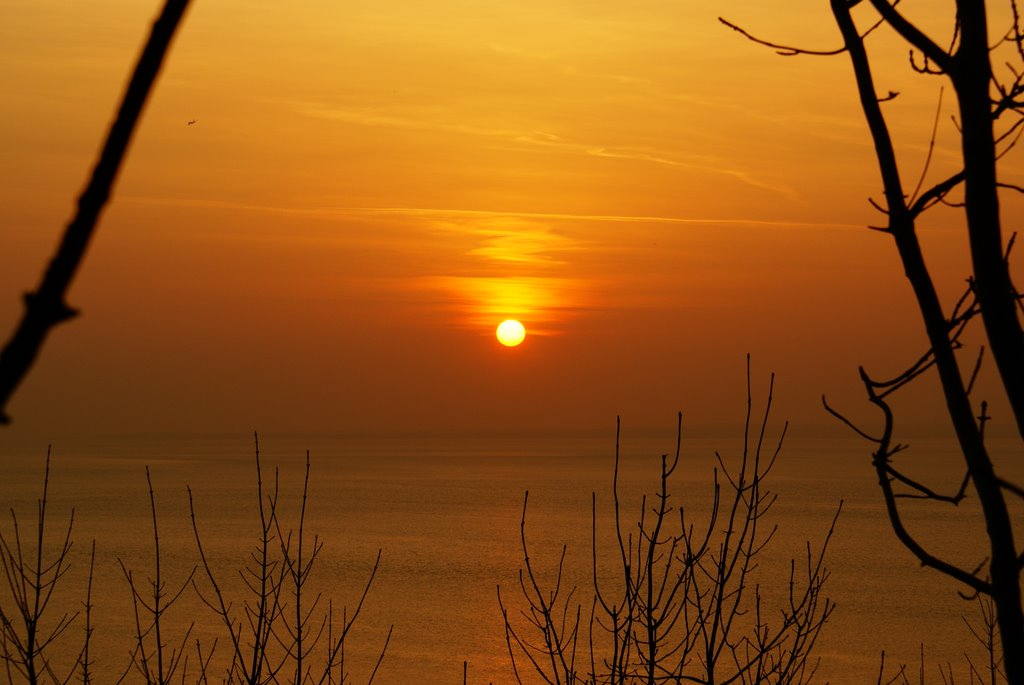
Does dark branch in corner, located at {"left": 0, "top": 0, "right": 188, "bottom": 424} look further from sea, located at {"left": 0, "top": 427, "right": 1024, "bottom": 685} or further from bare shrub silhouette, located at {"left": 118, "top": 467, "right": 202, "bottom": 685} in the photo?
sea, located at {"left": 0, "top": 427, "right": 1024, "bottom": 685}

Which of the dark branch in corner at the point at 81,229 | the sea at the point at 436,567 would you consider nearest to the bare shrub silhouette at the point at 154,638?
the sea at the point at 436,567

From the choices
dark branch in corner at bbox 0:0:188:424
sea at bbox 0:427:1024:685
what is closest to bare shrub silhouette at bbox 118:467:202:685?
sea at bbox 0:427:1024:685

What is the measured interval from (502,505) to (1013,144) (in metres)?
128

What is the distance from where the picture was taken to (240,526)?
107688mm

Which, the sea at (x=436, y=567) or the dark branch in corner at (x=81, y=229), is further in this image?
the sea at (x=436, y=567)

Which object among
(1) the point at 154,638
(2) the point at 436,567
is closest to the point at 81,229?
(1) the point at 154,638

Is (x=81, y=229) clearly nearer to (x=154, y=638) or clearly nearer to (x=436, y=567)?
(x=154, y=638)

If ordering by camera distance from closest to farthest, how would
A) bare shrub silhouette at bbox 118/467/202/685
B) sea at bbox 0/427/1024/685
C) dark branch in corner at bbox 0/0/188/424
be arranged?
dark branch in corner at bbox 0/0/188/424 < bare shrub silhouette at bbox 118/467/202/685 < sea at bbox 0/427/1024/685

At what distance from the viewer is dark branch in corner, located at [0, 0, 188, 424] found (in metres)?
0.59

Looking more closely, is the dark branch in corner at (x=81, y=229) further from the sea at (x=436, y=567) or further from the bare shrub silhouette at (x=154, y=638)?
the sea at (x=436, y=567)

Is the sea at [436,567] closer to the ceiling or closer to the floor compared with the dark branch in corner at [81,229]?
closer to the floor

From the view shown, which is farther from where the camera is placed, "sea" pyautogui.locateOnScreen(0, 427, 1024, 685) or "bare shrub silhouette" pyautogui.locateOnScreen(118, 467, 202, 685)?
"sea" pyautogui.locateOnScreen(0, 427, 1024, 685)

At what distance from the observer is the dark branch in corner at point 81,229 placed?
1.94 feet

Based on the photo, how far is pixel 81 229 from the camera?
604 mm
